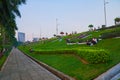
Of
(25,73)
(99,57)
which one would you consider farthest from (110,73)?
(25,73)

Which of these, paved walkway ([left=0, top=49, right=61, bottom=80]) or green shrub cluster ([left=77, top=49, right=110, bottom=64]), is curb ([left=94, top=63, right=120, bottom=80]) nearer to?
green shrub cluster ([left=77, top=49, right=110, bottom=64])

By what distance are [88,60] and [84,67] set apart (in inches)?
43.4

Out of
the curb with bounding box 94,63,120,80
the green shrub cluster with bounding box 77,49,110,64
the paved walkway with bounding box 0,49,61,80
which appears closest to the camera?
the curb with bounding box 94,63,120,80

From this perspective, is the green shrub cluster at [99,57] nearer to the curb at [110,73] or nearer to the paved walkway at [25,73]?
the curb at [110,73]

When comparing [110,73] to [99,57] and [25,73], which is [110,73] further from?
[25,73]

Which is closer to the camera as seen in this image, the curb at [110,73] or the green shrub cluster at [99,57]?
the curb at [110,73]

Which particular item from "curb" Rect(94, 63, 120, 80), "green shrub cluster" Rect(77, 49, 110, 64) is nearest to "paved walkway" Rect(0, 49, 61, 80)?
"green shrub cluster" Rect(77, 49, 110, 64)

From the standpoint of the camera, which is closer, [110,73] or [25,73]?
[110,73]

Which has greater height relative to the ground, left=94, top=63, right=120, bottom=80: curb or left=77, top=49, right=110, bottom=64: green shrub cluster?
left=77, top=49, right=110, bottom=64: green shrub cluster

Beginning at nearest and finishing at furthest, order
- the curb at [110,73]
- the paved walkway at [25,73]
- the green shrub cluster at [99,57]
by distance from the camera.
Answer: the curb at [110,73] < the green shrub cluster at [99,57] < the paved walkway at [25,73]

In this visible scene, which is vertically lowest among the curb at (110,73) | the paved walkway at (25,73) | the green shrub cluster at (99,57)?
the paved walkway at (25,73)

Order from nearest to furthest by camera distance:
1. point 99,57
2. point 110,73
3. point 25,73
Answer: point 110,73 → point 99,57 → point 25,73

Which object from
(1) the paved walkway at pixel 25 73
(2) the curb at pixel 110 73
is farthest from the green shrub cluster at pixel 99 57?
(1) the paved walkway at pixel 25 73

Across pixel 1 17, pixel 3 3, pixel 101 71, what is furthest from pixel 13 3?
pixel 101 71
